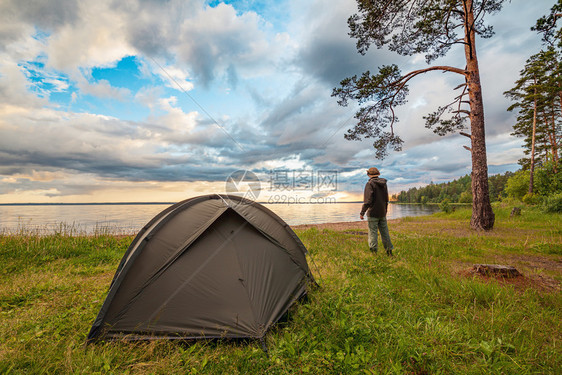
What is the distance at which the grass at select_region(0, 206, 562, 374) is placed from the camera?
2297 millimetres

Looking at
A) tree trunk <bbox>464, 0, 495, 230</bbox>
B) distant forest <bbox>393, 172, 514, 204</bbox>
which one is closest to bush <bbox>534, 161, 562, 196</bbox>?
tree trunk <bbox>464, 0, 495, 230</bbox>

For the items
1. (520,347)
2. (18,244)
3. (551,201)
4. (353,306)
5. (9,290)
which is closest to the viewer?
(520,347)

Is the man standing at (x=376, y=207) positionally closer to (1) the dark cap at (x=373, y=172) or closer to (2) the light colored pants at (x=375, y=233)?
(2) the light colored pants at (x=375, y=233)

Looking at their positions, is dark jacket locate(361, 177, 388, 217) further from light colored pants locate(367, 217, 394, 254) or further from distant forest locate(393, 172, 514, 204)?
distant forest locate(393, 172, 514, 204)

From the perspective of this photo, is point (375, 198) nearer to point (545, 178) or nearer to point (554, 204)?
point (554, 204)

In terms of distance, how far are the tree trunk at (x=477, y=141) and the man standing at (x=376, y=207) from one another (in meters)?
6.20

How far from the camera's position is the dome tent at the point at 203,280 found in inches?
115

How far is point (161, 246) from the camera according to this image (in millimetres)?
3371

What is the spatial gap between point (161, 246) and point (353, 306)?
296 cm

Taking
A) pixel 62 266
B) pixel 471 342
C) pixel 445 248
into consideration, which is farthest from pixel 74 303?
pixel 445 248

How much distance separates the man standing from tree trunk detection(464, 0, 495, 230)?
620cm

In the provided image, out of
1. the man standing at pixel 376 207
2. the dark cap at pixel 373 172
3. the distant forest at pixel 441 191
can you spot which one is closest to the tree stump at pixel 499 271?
the man standing at pixel 376 207

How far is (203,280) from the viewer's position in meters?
3.22

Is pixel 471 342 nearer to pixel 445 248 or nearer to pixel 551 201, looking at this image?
pixel 445 248
